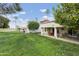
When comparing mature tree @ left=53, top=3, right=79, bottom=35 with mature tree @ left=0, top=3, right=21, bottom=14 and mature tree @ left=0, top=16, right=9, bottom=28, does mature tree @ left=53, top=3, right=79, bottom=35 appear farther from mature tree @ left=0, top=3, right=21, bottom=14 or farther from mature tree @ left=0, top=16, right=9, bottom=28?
mature tree @ left=0, top=16, right=9, bottom=28

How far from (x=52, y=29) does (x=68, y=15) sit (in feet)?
0.76

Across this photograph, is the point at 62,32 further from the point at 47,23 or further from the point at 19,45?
the point at 19,45

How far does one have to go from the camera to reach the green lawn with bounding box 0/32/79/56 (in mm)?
2287

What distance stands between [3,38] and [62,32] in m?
0.65

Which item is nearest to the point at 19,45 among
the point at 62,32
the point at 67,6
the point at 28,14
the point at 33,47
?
the point at 33,47

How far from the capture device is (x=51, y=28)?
2371mm

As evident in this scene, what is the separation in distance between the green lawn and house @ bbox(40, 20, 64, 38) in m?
0.07

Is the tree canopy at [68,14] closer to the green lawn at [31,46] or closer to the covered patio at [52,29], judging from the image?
the covered patio at [52,29]

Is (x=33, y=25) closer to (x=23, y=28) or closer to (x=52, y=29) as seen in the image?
(x=23, y=28)

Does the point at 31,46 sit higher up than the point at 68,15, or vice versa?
the point at 68,15

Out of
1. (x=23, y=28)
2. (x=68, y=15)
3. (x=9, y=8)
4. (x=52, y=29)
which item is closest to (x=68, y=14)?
(x=68, y=15)

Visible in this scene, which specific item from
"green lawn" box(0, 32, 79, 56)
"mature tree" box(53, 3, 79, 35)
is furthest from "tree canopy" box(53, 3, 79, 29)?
"green lawn" box(0, 32, 79, 56)

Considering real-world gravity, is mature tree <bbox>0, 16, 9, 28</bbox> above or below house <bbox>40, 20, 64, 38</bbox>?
above

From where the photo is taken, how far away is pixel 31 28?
233 centimetres
